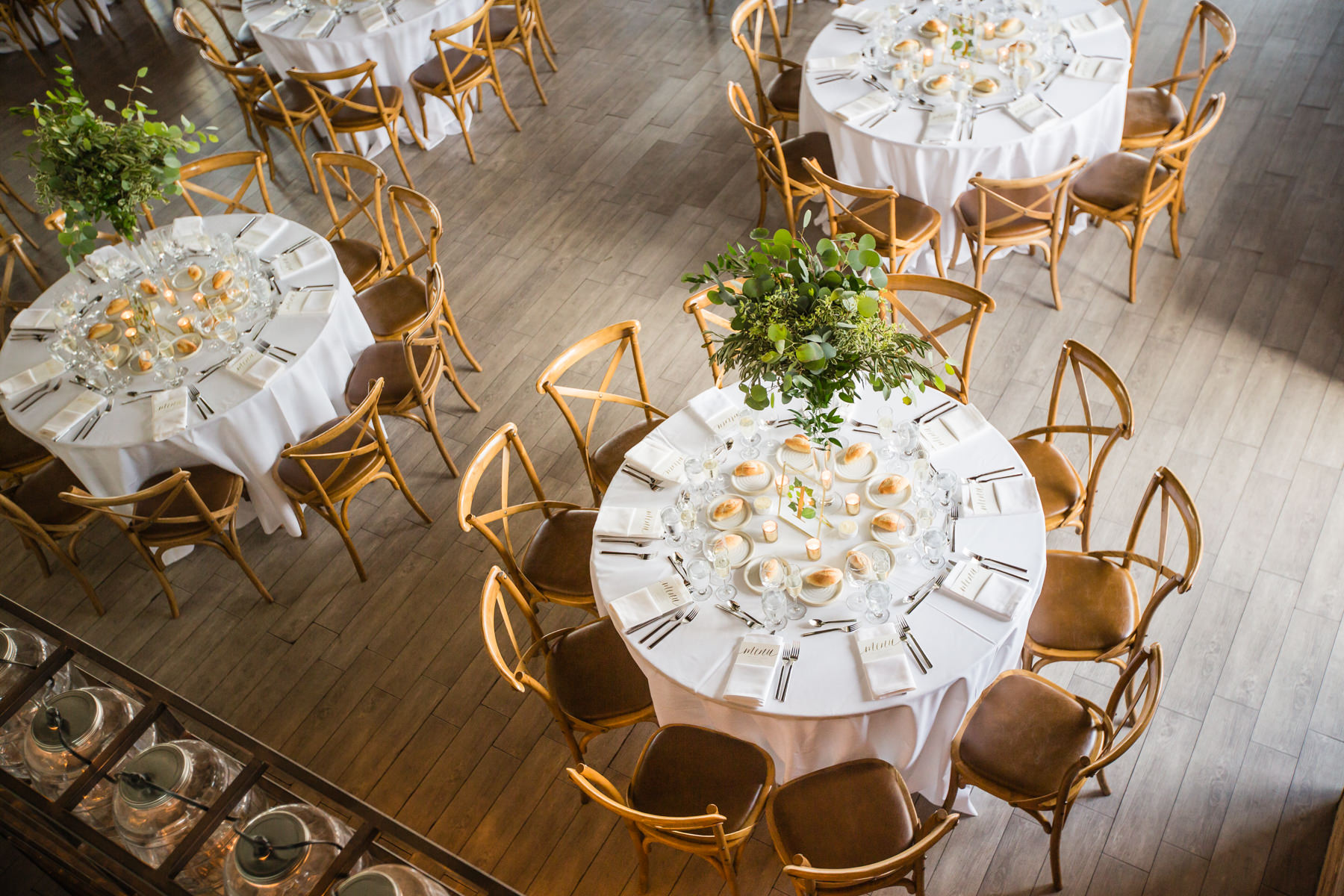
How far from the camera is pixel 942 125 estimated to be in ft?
15.4

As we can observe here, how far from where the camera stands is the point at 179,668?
4.32 m

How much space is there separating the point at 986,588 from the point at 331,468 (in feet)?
9.23

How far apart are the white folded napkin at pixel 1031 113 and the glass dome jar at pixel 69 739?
432cm

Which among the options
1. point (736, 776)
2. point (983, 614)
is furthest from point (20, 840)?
point (983, 614)

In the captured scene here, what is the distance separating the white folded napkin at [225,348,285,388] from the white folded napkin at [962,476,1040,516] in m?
2.87

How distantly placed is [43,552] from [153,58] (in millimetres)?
5344

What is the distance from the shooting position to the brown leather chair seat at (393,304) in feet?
16.2

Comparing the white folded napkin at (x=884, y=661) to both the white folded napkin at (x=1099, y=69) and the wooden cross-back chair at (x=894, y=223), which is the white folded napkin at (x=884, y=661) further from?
the white folded napkin at (x=1099, y=69)

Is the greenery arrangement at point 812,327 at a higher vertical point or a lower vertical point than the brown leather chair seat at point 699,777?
higher

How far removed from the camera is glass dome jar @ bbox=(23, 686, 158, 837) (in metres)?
2.23

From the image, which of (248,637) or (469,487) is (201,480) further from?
(469,487)

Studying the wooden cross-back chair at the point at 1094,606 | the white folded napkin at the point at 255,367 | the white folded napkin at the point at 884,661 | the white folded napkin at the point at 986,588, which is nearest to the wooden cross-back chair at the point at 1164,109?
the wooden cross-back chair at the point at 1094,606

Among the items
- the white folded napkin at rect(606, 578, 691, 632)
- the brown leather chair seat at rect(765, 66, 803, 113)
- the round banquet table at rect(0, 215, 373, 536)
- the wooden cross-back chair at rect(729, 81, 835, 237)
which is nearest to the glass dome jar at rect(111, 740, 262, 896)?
the white folded napkin at rect(606, 578, 691, 632)

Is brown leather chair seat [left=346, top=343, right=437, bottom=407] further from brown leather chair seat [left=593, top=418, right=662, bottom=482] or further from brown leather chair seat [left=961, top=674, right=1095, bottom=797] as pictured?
brown leather chair seat [left=961, top=674, right=1095, bottom=797]
